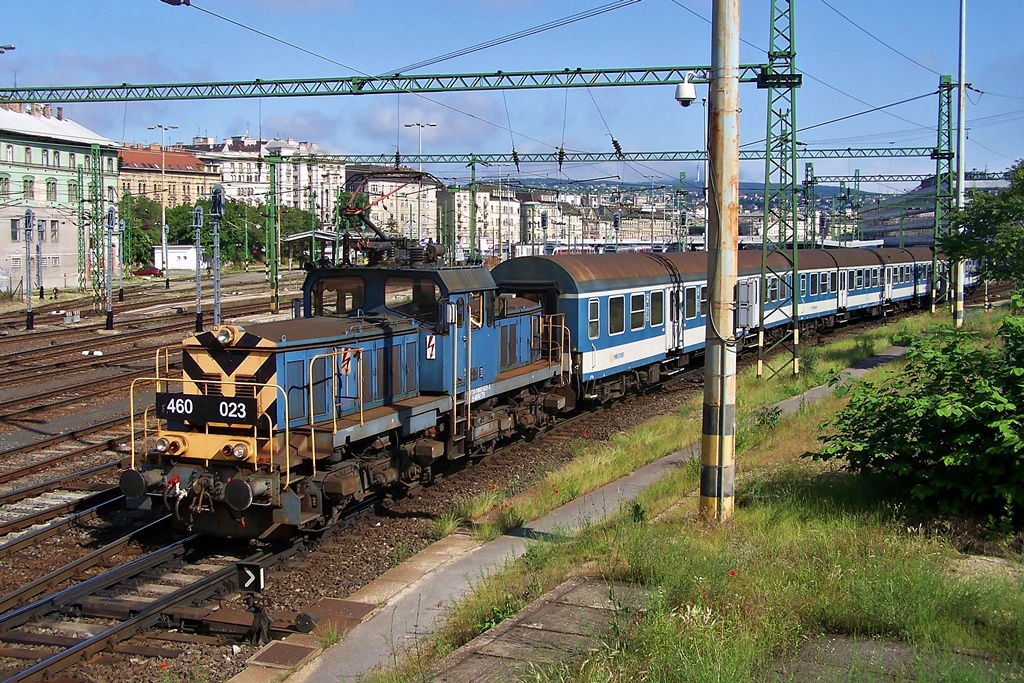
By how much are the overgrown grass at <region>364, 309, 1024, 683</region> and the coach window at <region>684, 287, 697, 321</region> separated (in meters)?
12.4

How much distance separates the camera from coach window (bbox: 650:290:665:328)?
837 inches

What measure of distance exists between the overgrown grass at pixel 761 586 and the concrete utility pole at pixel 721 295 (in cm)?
59

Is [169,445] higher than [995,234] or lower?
lower

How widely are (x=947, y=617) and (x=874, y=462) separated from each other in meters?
3.26

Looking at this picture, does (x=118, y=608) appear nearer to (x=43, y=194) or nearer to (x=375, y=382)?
(x=375, y=382)

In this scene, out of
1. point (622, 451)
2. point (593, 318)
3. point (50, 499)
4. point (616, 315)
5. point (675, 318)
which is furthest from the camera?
point (675, 318)

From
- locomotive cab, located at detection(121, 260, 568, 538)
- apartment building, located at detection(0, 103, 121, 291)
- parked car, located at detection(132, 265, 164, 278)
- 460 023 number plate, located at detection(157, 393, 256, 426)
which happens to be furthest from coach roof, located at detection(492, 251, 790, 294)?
parked car, located at detection(132, 265, 164, 278)

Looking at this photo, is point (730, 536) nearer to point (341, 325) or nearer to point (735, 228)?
point (735, 228)

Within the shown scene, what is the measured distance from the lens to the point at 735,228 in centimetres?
907

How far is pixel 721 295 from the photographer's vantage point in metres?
9.20

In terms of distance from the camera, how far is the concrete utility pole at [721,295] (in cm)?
901

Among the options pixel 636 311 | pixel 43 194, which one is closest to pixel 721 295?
pixel 636 311

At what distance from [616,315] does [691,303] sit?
483 centimetres

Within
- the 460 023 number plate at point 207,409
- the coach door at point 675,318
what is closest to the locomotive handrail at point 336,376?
the 460 023 number plate at point 207,409
